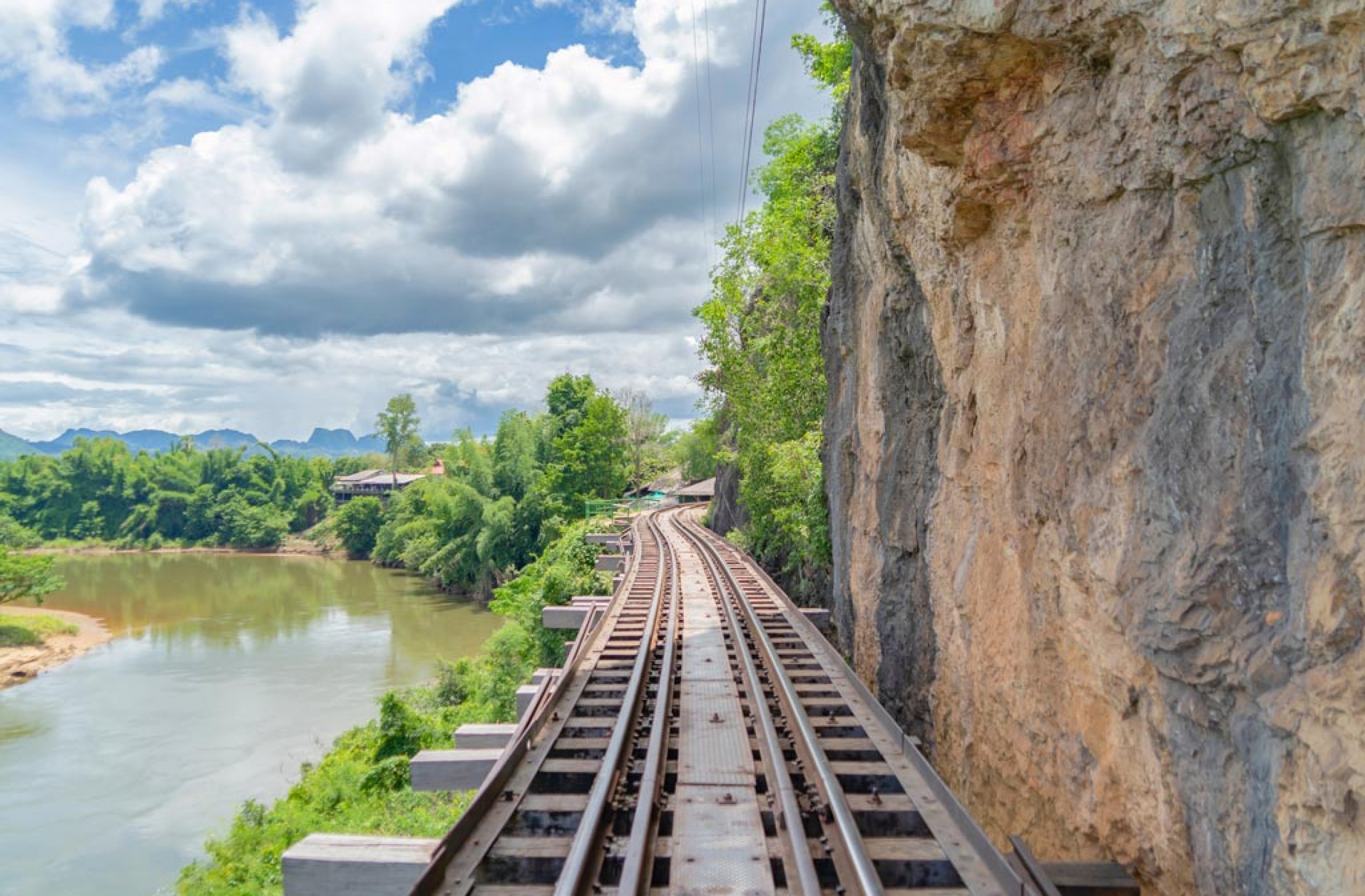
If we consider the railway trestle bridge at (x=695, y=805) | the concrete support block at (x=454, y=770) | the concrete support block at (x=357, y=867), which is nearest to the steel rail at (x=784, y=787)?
the railway trestle bridge at (x=695, y=805)

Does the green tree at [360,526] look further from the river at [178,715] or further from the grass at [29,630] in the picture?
the grass at [29,630]

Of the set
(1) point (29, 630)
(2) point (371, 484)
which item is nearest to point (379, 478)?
(2) point (371, 484)

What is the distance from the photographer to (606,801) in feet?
17.0

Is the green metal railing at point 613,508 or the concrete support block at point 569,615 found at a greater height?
the green metal railing at point 613,508

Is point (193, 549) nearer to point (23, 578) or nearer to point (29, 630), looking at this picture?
point (23, 578)

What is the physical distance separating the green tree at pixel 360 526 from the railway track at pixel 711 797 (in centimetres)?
7425

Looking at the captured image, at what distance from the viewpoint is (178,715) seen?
26688 mm

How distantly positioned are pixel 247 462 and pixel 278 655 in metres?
71.2

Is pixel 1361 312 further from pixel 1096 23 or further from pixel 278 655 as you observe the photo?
pixel 278 655

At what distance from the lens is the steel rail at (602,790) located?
13.7ft

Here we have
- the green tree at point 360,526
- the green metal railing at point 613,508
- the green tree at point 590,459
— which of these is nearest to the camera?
the green metal railing at point 613,508

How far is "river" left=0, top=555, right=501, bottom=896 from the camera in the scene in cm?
1809

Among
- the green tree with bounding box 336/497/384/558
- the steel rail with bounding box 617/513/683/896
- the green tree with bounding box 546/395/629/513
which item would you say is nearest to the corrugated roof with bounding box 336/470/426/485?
the green tree with bounding box 336/497/384/558

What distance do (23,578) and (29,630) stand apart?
11.6ft
